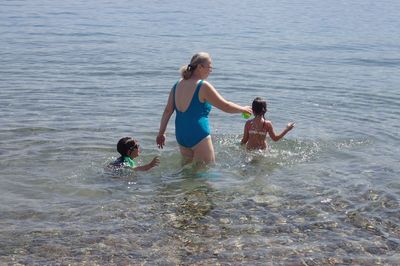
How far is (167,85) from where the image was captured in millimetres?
16984

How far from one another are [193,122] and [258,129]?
1863 mm

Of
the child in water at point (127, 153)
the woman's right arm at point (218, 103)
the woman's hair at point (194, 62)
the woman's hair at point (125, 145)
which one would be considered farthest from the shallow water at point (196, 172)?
the woman's hair at point (194, 62)

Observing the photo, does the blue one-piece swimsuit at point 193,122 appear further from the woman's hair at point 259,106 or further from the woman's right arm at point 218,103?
the woman's hair at point 259,106

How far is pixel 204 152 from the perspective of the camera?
916 centimetres

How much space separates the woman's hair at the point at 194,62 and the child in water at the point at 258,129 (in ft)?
6.23

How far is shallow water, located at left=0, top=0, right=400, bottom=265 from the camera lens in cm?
670

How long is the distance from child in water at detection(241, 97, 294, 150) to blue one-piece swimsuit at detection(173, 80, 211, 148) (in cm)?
158

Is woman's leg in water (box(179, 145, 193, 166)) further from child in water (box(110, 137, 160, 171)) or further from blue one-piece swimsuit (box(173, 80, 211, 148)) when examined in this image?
child in water (box(110, 137, 160, 171))

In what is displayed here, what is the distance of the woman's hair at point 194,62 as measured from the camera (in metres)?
8.69

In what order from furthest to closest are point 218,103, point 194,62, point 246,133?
point 246,133
point 194,62
point 218,103

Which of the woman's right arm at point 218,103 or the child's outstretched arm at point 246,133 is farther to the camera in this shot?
the child's outstretched arm at point 246,133

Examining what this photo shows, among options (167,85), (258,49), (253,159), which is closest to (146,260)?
(253,159)

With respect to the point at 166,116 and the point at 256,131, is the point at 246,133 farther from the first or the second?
the point at 166,116

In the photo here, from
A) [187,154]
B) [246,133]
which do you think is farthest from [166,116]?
[246,133]
